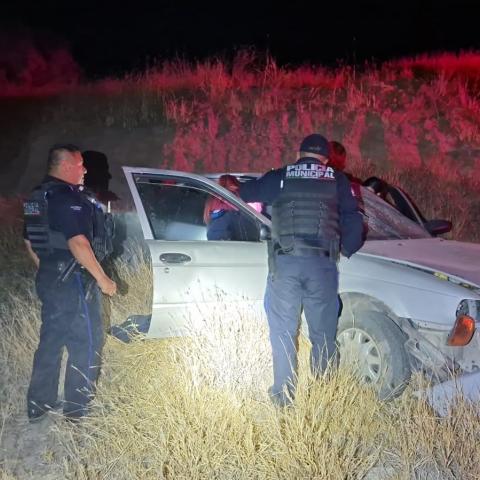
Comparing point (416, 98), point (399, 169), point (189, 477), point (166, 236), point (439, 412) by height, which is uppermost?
point (416, 98)

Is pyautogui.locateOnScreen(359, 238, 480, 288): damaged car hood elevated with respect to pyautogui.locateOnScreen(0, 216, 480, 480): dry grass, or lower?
elevated

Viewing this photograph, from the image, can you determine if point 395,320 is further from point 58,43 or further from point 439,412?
point 58,43

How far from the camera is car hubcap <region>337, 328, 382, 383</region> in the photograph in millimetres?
3881

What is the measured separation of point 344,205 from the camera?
3.87 m

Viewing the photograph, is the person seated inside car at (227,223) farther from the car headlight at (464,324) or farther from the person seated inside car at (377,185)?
the person seated inside car at (377,185)

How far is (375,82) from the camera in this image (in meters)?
12.2

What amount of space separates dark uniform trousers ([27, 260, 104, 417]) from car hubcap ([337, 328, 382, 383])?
62.4 inches

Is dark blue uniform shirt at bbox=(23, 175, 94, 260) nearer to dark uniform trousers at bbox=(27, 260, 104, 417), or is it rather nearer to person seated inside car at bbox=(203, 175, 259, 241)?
dark uniform trousers at bbox=(27, 260, 104, 417)

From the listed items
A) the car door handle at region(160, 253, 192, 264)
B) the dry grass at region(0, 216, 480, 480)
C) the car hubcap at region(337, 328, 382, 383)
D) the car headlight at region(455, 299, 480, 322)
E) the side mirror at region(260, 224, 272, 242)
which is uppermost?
the side mirror at region(260, 224, 272, 242)

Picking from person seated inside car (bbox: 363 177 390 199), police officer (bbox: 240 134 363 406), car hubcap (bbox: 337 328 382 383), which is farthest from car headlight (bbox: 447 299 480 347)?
person seated inside car (bbox: 363 177 390 199)

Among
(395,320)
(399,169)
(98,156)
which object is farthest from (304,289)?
(98,156)

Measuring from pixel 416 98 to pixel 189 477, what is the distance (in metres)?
9.70

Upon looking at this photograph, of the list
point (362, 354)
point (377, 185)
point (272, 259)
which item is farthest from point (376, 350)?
point (377, 185)

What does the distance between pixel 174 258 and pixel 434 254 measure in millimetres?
1775
